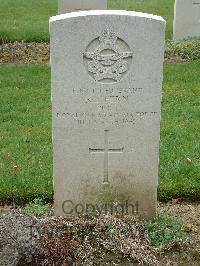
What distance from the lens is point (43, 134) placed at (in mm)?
7336

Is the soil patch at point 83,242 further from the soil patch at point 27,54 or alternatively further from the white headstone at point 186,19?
the white headstone at point 186,19

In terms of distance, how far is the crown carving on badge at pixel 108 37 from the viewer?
449 cm

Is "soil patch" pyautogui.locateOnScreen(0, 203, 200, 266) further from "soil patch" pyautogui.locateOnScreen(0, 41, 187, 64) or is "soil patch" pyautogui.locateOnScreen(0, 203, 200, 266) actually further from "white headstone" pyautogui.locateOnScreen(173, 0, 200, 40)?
"white headstone" pyautogui.locateOnScreen(173, 0, 200, 40)

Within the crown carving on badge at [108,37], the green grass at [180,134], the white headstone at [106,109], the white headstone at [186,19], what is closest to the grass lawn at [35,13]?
the white headstone at [186,19]

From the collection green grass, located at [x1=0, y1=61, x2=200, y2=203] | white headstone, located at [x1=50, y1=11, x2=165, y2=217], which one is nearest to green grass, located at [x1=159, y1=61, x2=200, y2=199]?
green grass, located at [x1=0, y1=61, x2=200, y2=203]

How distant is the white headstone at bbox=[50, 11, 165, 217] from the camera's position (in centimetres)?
450

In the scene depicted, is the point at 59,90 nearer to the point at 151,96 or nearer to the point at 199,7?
the point at 151,96

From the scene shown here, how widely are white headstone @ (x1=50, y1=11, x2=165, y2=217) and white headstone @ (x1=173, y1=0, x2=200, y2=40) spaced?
26.3 ft

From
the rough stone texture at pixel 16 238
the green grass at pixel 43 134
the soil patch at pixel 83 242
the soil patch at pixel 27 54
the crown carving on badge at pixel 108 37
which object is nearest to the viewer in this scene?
the rough stone texture at pixel 16 238

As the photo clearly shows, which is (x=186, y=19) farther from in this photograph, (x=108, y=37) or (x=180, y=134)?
(x=108, y=37)

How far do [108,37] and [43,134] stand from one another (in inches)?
120

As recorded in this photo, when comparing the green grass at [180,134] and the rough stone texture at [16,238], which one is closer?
the rough stone texture at [16,238]

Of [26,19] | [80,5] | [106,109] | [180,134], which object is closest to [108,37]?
[106,109]

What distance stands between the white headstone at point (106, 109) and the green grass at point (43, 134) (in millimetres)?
849
